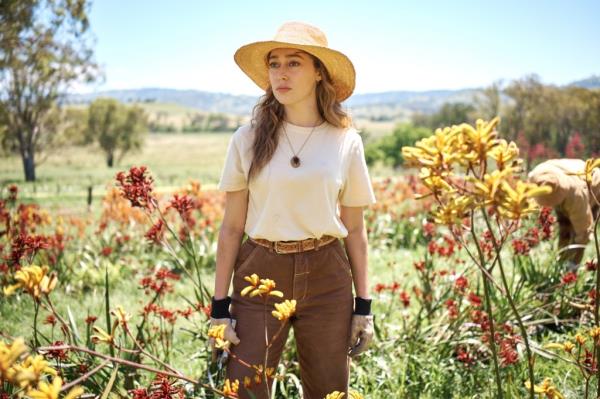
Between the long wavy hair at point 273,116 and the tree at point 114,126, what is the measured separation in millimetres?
40644

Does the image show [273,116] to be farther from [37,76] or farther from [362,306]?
[37,76]

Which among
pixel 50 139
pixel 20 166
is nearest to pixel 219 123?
pixel 20 166

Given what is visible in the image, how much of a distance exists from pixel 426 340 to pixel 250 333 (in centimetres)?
159

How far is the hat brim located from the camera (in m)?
2.12

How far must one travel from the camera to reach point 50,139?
29.5 meters

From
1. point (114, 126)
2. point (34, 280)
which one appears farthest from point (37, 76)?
point (34, 280)

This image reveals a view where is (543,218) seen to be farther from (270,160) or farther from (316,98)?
(270,160)

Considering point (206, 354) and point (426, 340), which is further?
point (426, 340)

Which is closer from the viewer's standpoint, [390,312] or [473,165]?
[473,165]

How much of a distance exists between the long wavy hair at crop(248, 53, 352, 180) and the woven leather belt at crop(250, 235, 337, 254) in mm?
282

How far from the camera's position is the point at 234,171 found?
2.09 meters

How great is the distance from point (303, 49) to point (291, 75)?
120 mm

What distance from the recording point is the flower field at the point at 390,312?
1047 mm

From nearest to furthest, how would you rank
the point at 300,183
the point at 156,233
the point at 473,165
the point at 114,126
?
the point at 473,165 → the point at 300,183 → the point at 156,233 → the point at 114,126
